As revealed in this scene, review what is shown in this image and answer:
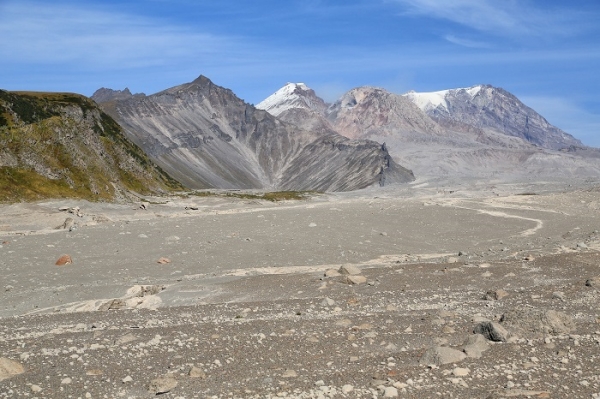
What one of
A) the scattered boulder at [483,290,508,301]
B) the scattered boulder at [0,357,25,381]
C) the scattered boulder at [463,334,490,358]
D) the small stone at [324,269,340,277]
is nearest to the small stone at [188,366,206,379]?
the scattered boulder at [0,357,25,381]

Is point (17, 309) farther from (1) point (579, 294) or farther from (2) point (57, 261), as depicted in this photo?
(1) point (579, 294)

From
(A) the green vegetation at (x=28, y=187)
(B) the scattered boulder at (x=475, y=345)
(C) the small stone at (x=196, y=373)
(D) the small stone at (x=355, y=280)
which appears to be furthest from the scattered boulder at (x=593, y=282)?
(A) the green vegetation at (x=28, y=187)

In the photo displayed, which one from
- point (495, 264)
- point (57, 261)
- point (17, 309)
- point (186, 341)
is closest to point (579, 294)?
point (495, 264)

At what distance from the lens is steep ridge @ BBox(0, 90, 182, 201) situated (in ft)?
→ 213

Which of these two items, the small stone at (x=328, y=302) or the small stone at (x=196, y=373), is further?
the small stone at (x=328, y=302)

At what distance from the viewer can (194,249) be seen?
35.8 meters

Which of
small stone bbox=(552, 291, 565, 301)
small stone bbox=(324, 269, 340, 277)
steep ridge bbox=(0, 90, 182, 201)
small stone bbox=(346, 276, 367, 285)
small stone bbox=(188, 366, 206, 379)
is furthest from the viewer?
steep ridge bbox=(0, 90, 182, 201)

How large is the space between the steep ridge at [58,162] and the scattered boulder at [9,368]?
49235 millimetres

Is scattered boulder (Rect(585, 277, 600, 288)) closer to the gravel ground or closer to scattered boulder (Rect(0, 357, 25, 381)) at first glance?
the gravel ground

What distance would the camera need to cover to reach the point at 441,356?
14.9 metres

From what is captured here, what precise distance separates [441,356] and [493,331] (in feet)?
7.42

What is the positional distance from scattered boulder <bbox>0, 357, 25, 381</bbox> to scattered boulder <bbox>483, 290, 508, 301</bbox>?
50.4 feet

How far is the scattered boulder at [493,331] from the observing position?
53.2 feet

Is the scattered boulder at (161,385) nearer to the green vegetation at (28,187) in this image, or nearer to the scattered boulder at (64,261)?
the scattered boulder at (64,261)
